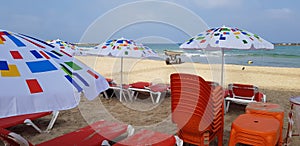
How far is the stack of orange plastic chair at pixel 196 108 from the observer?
301 cm

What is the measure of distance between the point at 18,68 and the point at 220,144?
2.85 m

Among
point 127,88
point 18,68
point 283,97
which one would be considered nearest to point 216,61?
point 283,97

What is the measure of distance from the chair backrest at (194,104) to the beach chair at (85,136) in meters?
0.84

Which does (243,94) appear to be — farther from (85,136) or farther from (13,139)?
(13,139)

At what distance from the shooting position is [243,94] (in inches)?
200

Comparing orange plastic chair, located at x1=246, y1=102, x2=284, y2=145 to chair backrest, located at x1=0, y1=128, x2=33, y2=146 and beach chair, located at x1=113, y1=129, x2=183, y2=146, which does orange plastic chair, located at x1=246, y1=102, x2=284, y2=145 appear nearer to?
beach chair, located at x1=113, y1=129, x2=183, y2=146

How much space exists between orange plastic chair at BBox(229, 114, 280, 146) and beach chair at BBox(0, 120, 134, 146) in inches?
56.8

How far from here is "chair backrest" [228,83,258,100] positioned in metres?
4.93

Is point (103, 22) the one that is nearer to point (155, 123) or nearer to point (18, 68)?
point (155, 123)

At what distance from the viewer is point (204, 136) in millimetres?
3021

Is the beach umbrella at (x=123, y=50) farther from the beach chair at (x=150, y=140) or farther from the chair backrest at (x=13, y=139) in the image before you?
the chair backrest at (x=13, y=139)

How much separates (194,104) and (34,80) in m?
2.17

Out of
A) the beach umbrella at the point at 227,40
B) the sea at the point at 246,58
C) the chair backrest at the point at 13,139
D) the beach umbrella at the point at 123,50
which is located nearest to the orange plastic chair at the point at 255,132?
the beach umbrella at the point at 227,40

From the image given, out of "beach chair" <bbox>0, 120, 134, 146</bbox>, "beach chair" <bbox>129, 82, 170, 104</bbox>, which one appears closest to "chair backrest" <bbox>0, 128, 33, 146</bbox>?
"beach chair" <bbox>0, 120, 134, 146</bbox>
